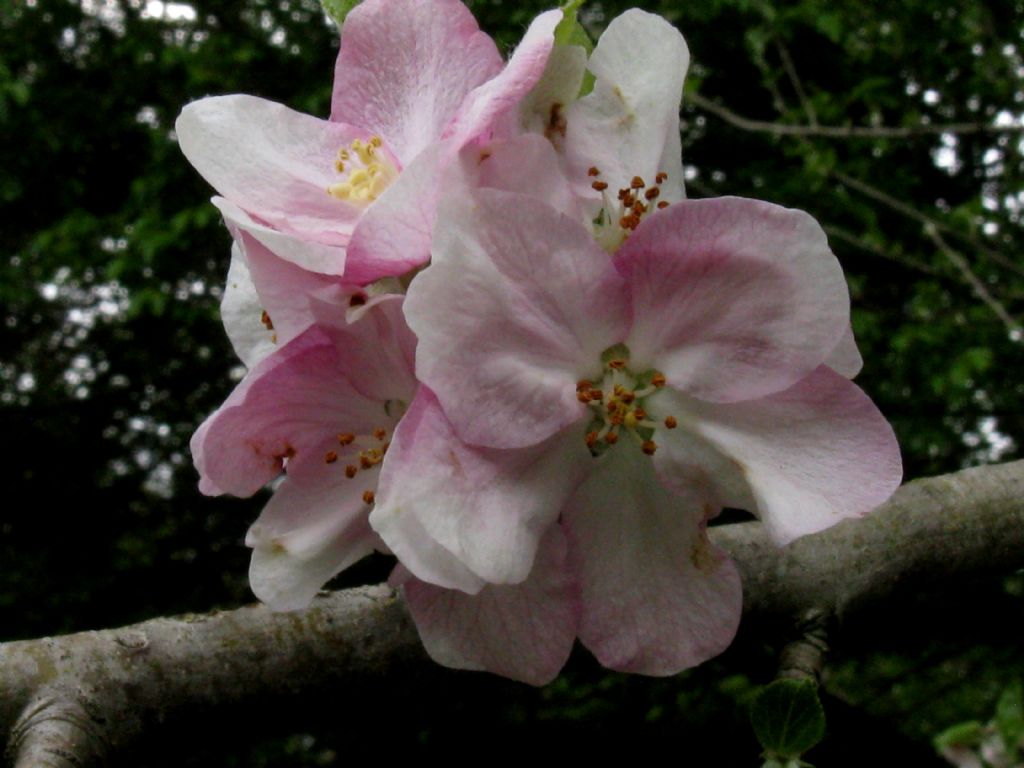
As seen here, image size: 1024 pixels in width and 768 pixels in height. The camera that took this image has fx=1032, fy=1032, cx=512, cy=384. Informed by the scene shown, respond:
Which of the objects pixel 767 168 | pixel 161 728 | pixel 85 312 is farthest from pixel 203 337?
pixel 161 728

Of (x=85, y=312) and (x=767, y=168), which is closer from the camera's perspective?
(x=767, y=168)

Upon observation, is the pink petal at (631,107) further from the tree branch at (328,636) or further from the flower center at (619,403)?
the tree branch at (328,636)

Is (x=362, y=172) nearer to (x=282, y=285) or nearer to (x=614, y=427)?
(x=282, y=285)

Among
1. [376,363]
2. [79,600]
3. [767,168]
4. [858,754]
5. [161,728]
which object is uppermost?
[376,363]

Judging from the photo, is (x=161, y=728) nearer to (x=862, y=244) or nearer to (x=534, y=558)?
(x=534, y=558)

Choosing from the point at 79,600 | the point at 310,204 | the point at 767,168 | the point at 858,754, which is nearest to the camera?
the point at 310,204

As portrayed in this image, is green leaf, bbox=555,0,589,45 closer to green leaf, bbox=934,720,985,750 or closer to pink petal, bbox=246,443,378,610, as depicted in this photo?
pink petal, bbox=246,443,378,610
